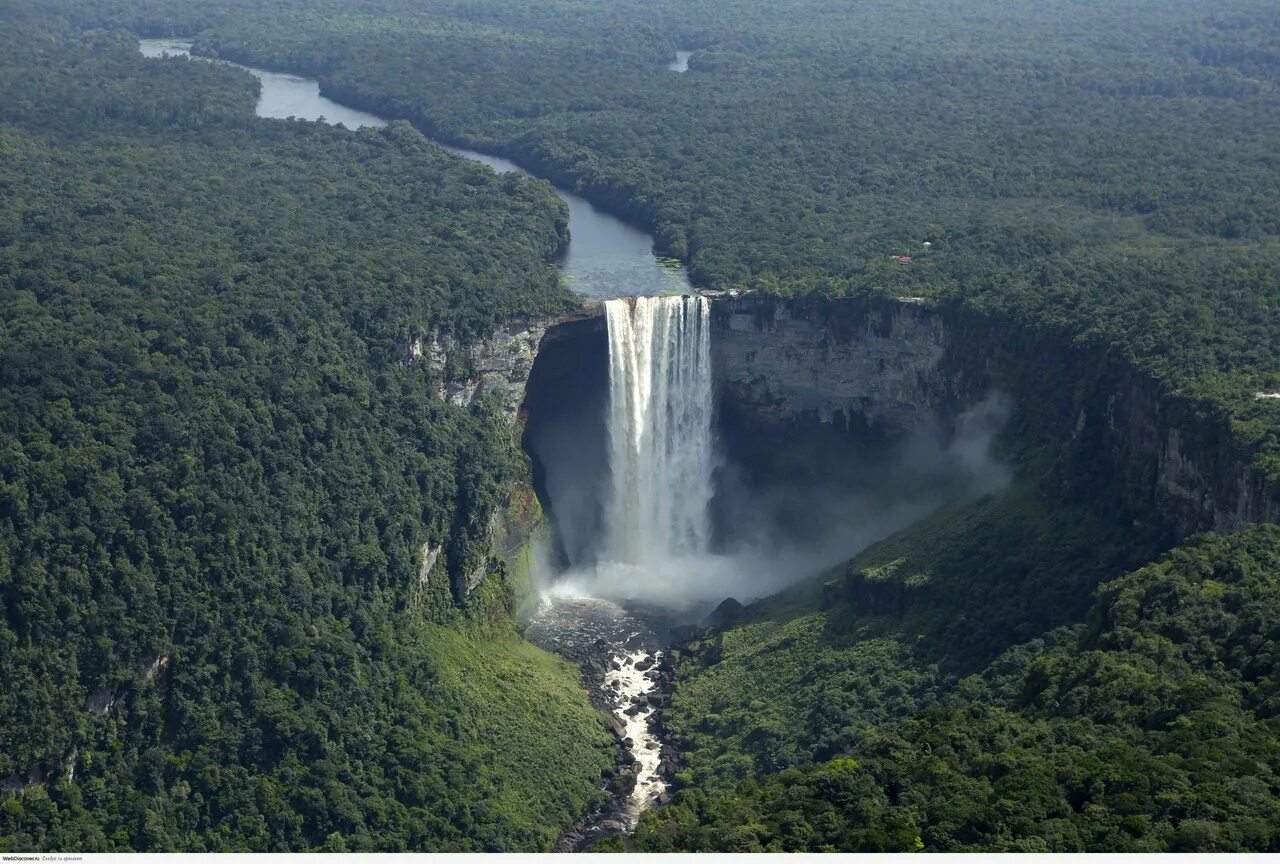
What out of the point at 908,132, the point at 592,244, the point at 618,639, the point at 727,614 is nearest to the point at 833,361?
the point at 727,614

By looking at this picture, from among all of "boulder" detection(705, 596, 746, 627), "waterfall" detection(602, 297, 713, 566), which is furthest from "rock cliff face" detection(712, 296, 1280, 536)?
"boulder" detection(705, 596, 746, 627)

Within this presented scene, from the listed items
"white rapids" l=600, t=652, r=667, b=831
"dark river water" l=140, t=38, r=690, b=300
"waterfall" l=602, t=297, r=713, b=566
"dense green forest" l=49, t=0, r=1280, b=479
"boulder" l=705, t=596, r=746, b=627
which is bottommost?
"white rapids" l=600, t=652, r=667, b=831

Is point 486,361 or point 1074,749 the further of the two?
point 486,361

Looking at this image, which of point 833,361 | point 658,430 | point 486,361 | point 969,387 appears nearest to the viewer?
point 969,387

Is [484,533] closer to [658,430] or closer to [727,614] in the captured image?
[727,614]

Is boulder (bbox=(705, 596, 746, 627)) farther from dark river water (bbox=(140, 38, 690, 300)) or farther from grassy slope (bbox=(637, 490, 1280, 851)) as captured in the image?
dark river water (bbox=(140, 38, 690, 300))

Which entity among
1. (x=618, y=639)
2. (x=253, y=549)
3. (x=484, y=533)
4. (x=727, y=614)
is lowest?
(x=618, y=639)

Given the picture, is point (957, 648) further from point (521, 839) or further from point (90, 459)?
point (90, 459)
